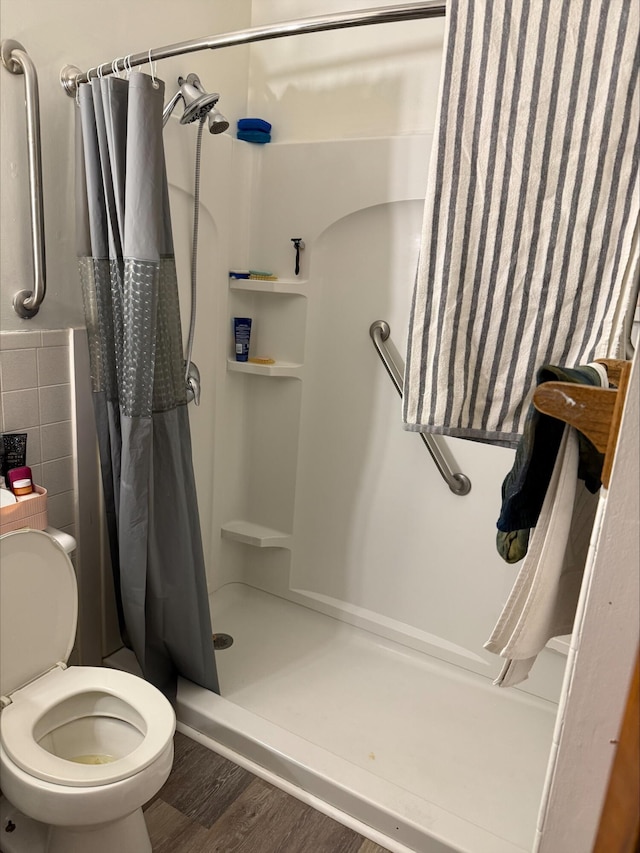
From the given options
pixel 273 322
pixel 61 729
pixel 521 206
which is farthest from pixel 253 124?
pixel 61 729

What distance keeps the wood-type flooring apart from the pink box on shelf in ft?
2.78

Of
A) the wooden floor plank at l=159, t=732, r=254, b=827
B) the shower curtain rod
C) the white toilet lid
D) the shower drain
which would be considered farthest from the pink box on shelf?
the shower curtain rod

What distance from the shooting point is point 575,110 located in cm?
110

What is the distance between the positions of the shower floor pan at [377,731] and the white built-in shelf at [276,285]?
4.26ft

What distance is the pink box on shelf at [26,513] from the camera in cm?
148

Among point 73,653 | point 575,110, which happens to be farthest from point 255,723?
point 575,110

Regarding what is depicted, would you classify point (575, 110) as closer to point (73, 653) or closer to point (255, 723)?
point (255, 723)

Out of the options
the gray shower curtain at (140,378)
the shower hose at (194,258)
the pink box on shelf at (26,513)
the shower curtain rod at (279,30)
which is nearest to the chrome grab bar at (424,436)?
the shower hose at (194,258)

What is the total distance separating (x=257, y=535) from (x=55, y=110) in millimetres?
1633

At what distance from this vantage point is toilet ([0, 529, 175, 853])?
1280 mm

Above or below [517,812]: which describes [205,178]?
above

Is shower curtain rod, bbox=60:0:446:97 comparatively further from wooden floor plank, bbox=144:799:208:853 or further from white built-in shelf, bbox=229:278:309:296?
wooden floor plank, bbox=144:799:208:853

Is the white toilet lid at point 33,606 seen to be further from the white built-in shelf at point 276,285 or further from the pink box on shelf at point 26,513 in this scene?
the white built-in shelf at point 276,285

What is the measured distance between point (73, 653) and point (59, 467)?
600mm
